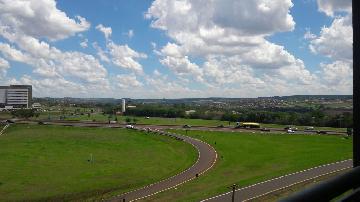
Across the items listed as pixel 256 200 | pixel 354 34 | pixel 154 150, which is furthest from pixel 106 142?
pixel 354 34

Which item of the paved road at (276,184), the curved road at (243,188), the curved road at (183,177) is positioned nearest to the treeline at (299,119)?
the curved road at (183,177)

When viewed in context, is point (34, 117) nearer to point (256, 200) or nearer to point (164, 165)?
point (164, 165)

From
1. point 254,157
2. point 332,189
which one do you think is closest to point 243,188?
point 254,157

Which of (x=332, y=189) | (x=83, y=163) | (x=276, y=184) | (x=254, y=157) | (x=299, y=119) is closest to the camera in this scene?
(x=332, y=189)

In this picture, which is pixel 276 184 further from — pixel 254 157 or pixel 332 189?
pixel 332 189

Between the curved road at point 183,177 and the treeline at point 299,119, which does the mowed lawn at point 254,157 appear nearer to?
the curved road at point 183,177

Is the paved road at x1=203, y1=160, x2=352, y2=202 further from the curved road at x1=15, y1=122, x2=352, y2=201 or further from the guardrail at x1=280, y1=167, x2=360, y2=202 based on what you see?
the guardrail at x1=280, y1=167, x2=360, y2=202

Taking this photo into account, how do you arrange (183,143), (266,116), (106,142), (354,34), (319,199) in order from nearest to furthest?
(319,199), (354,34), (183,143), (106,142), (266,116)
